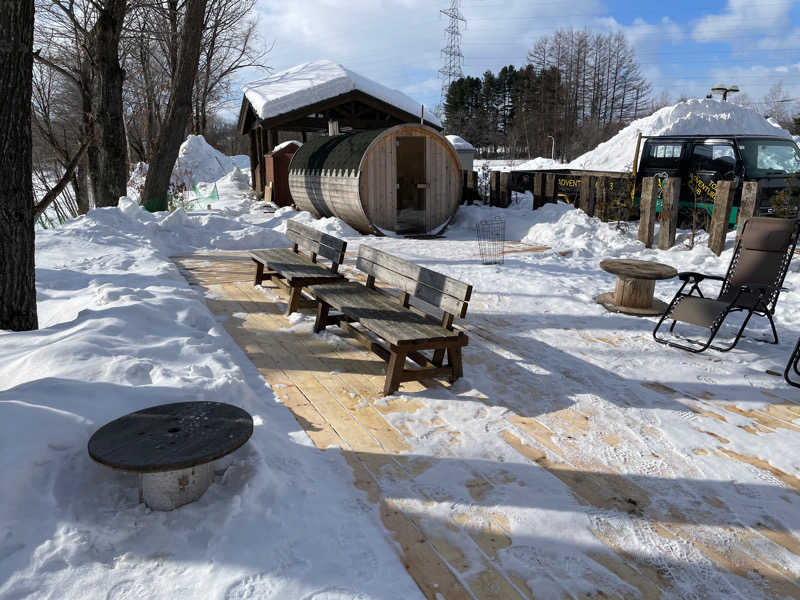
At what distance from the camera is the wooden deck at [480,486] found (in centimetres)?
234

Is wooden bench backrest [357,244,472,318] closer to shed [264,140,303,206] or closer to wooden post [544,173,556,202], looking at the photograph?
wooden post [544,173,556,202]

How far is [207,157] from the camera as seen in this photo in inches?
1334

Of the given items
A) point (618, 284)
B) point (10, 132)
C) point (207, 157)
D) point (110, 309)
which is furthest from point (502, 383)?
point (207, 157)

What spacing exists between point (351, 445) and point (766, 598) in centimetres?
210

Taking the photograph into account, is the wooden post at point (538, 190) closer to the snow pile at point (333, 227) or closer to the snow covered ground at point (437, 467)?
the snow pile at point (333, 227)

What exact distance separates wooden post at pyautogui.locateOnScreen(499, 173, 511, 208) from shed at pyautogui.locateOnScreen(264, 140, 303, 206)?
6801mm

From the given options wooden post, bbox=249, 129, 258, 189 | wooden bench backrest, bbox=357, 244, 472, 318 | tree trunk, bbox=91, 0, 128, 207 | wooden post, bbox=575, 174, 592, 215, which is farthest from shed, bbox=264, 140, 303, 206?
wooden bench backrest, bbox=357, 244, 472, 318

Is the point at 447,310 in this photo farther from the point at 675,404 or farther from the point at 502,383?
the point at 675,404

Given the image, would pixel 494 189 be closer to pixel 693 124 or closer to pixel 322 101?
pixel 322 101

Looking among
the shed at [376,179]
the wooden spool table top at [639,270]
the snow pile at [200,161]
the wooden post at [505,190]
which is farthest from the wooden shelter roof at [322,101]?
the wooden spool table top at [639,270]

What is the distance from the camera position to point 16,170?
180 inches

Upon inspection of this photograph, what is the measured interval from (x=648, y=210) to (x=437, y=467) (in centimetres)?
836

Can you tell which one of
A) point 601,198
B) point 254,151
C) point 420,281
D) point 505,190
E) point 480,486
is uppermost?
point 254,151

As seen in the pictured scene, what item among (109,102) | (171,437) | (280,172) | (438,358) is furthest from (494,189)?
(171,437)
